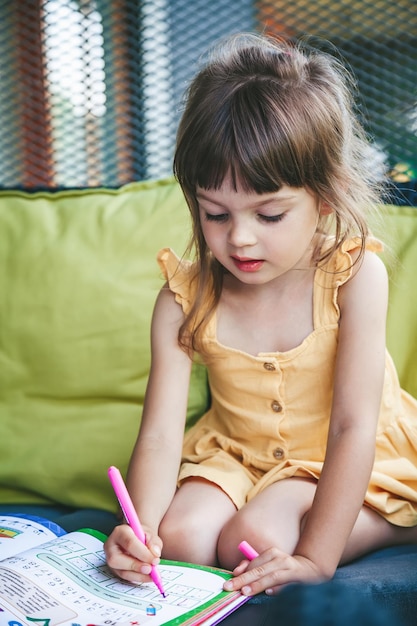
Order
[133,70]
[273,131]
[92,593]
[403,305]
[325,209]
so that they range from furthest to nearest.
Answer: [133,70]
[403,305]
[325,209]
[273,131]
[92,593]

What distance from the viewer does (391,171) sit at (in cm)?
166

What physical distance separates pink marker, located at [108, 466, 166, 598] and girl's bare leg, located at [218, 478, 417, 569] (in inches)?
5.9

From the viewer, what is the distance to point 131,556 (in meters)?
0.90

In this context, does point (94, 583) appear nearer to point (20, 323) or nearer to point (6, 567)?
point (6, 567)

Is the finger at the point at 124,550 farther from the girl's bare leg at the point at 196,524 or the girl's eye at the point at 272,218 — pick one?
the girl's eye at the point at 272,218

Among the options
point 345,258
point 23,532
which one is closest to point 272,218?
point 345,258

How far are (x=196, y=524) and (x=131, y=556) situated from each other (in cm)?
15

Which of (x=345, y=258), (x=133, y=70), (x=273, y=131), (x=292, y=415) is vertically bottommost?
(x=292, y=415)

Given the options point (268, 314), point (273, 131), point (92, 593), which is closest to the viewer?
point (92, 593)

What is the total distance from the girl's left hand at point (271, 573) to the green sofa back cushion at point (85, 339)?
1.44 feet

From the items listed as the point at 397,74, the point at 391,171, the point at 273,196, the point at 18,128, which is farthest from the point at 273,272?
the point at 18,128

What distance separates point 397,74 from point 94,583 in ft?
4.05

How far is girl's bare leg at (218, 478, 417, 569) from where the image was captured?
1.00 m

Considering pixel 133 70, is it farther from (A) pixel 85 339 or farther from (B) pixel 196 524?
(B) pixel 196 524
